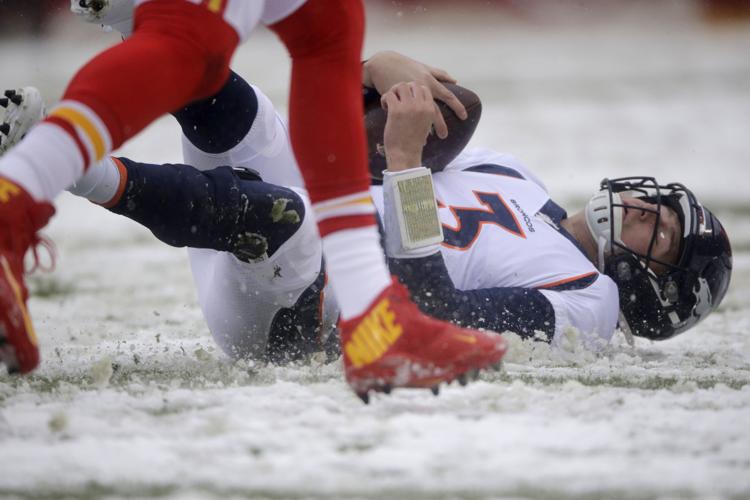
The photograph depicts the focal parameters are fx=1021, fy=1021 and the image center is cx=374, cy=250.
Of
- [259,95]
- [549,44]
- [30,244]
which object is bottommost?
[30,244]

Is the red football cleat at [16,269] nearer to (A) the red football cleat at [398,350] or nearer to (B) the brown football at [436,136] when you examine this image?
(A) the red football cleat at [398,350]

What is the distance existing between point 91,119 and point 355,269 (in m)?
0.55

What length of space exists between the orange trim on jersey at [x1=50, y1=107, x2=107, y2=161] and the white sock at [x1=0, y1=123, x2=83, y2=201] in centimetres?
2

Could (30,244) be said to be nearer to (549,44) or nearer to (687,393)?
(687,393)

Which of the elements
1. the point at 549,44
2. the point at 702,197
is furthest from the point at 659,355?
the point at 549,44

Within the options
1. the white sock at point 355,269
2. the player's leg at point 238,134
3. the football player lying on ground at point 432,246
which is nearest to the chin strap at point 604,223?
the football player lying on ground at point 432,246

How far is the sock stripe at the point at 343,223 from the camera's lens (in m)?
1.94

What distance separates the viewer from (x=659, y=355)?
10.2ft

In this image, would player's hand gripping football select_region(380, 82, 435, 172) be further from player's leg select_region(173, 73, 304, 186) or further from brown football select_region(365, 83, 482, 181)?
player's leg select_region(173, 73, 304, 186)

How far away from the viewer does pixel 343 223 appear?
6.36 ft

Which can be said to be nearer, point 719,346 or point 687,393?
point 687,393

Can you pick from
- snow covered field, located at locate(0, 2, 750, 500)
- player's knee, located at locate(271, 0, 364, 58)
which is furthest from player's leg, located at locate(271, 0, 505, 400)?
snow covered field, located at locate(0, 2, 750, 500)

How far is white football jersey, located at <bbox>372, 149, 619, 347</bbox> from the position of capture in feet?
9.37

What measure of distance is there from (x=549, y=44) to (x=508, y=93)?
554 centimetres
